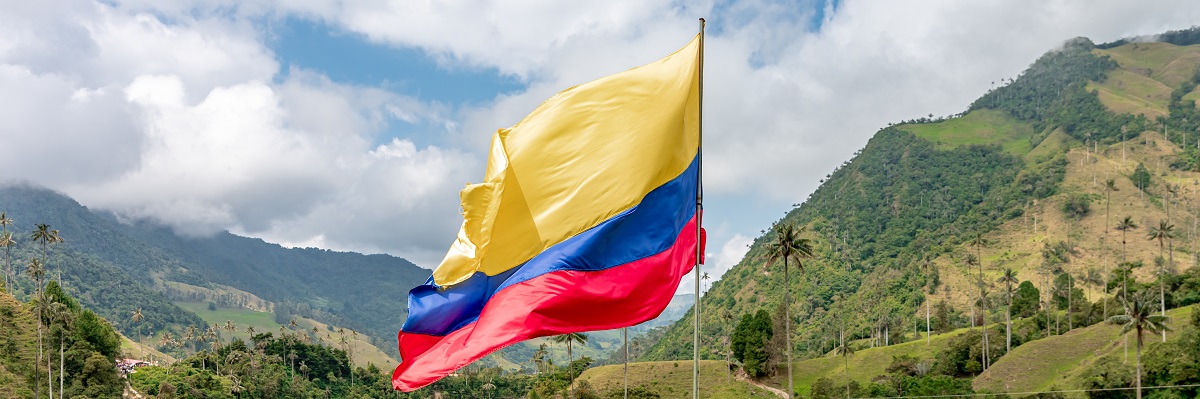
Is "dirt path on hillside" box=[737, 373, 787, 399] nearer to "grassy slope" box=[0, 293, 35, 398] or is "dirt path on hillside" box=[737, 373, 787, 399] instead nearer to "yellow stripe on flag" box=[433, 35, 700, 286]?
"grassy slope" box=[0, 293, 35, 398]

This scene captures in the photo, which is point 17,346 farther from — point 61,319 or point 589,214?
point 589,214

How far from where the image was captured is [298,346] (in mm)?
165125

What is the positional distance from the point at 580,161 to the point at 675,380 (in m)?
123

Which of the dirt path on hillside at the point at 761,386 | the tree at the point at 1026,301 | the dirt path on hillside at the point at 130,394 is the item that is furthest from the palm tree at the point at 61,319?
the tree at the point at 1026,301

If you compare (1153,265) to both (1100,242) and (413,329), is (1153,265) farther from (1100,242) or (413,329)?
(413,329)

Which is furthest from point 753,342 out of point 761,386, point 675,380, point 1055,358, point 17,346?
point 17,346

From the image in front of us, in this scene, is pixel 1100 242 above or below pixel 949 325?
above

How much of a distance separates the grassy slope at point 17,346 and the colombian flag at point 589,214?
Answer: 10395 centimetres

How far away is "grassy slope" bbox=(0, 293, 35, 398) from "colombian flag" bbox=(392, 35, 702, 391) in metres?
104

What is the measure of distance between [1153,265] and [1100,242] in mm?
16420

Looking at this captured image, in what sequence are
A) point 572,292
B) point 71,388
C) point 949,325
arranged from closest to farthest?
point 572,292 < point 71,388 < point 949,325

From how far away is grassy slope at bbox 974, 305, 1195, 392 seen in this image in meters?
99.3

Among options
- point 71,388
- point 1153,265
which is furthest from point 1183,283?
point 71,388

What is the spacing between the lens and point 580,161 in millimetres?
12438
